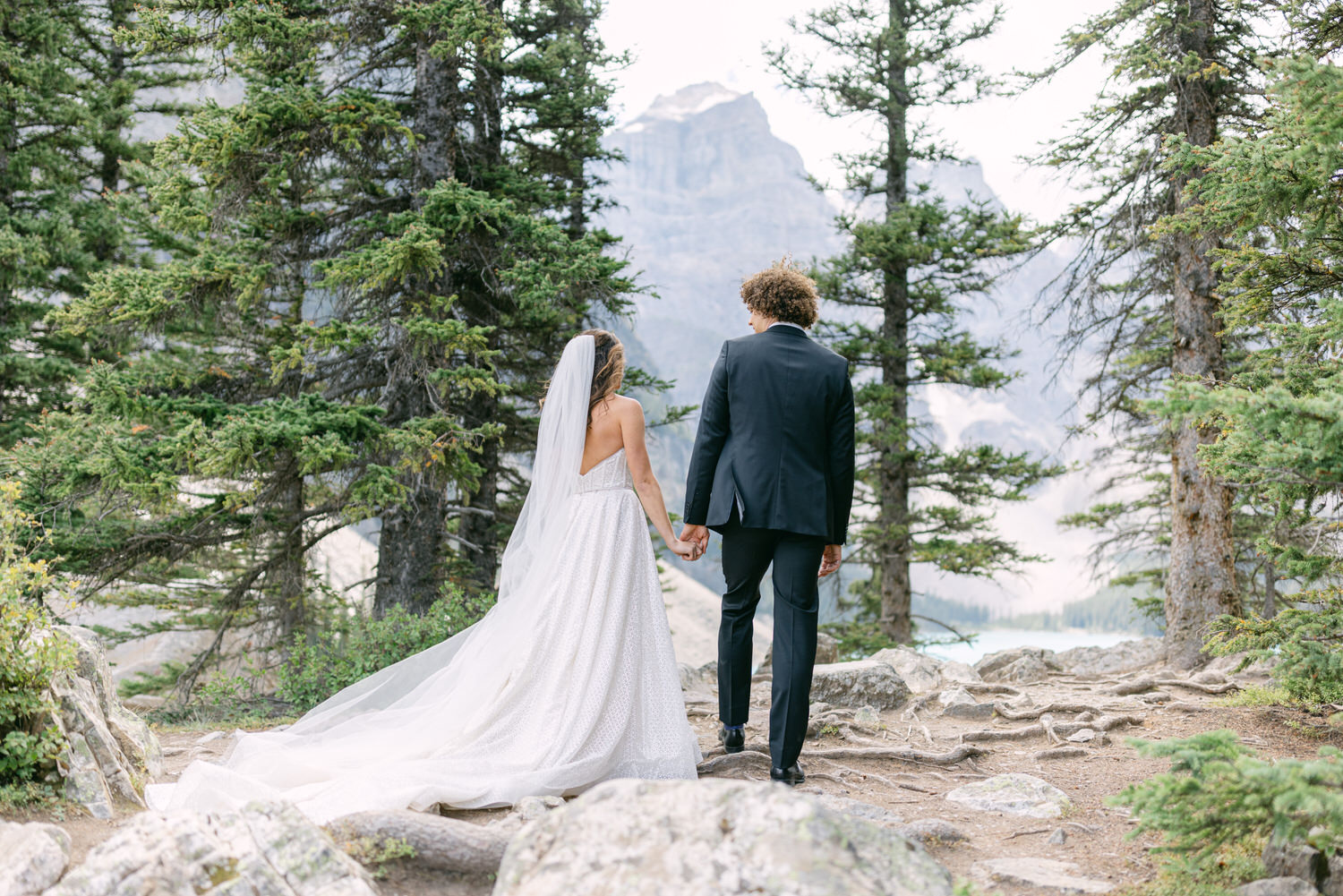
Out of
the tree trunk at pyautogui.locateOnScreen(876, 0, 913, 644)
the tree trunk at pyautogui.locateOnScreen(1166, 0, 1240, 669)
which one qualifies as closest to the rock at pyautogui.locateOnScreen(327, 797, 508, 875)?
the tree trunk at pyautogui.locateOnScreen(1166, 0, 1240, 669)

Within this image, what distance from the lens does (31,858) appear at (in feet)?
7.46

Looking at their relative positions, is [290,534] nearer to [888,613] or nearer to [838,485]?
[838,485]

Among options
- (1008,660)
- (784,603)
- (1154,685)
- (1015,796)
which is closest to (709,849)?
(784,603)

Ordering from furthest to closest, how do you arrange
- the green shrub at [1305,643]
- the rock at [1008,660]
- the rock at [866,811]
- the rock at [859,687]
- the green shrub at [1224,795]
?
the rock at [1008,660], the rock at [859,687], the green shrub at [1305,643], the rock at [866,811], the green shrub at [1224,795]

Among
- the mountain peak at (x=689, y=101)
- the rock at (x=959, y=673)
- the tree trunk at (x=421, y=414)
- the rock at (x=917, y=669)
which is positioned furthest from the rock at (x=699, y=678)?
the mountain peak at (x=689, y=101)

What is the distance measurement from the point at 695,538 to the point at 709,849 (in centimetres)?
236

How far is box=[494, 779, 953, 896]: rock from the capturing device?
1.97 m

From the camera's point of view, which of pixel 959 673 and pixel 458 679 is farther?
pixel 959 673

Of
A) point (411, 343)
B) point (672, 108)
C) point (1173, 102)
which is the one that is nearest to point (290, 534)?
point (411, 343)

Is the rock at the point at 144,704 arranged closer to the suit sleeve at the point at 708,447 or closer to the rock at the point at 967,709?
the suit sleeve at the point at 708,447

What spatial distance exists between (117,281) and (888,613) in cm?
1114

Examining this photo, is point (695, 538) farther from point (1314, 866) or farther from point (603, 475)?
point (1314, 866)

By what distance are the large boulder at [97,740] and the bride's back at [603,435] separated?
8.08 feet

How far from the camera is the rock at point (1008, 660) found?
9.43 metres
